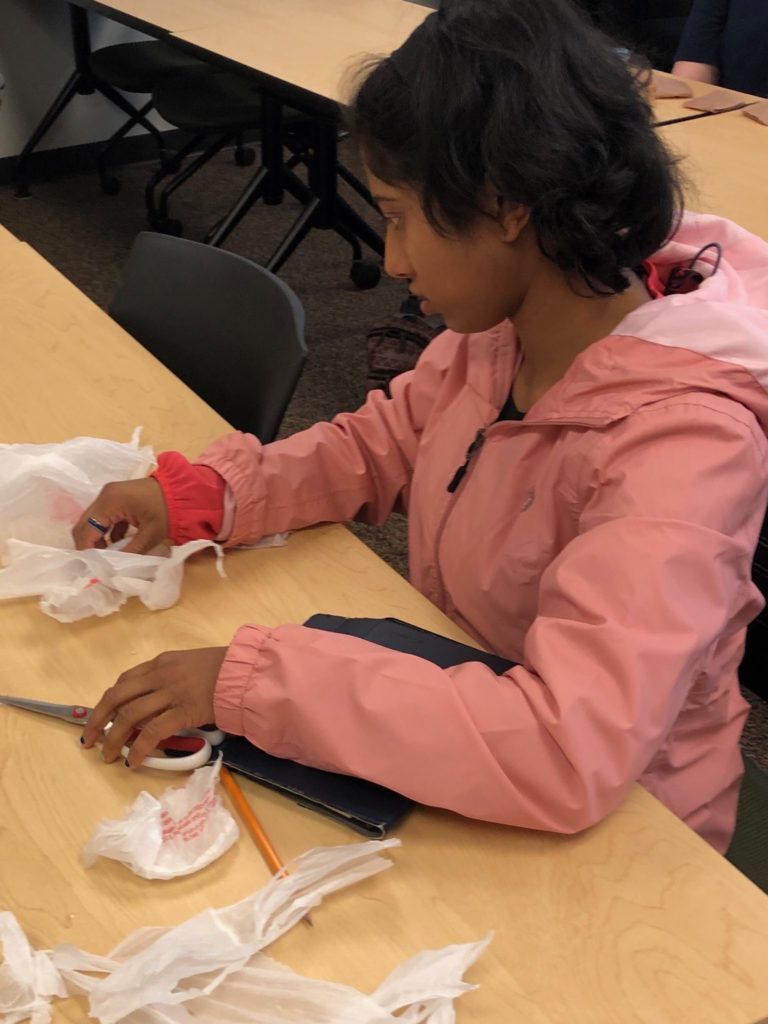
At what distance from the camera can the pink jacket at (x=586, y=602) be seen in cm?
71

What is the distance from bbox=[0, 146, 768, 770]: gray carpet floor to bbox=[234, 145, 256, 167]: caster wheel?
0.12 ft

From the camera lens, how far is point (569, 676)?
0.71m

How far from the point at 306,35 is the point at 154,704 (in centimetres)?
234

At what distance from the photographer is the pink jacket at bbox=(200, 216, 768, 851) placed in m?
0.71

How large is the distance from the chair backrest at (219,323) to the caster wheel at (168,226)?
2200 millimetres

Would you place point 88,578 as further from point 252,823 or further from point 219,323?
point 219,323

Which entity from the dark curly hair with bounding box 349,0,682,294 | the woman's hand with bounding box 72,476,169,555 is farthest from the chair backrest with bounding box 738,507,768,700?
the woman's hand with bounding box 72,476,169,555

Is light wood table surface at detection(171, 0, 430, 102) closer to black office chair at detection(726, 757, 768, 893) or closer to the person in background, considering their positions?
the person in background

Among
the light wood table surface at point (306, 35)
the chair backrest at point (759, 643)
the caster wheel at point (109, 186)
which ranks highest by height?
the light wood table surface at point (306, 35)

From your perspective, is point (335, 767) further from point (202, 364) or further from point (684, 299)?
point (202, 364)

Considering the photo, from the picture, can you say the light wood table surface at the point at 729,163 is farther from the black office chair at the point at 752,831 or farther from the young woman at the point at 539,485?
the black office chair at the point at 752,831

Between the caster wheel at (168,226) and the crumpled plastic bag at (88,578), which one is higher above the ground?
the crumpled plastic bag at (88,578)

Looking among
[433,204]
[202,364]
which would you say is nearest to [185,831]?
[433,204]

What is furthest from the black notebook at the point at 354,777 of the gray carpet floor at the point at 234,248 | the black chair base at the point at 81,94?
the black chair base at the point at 81,94
